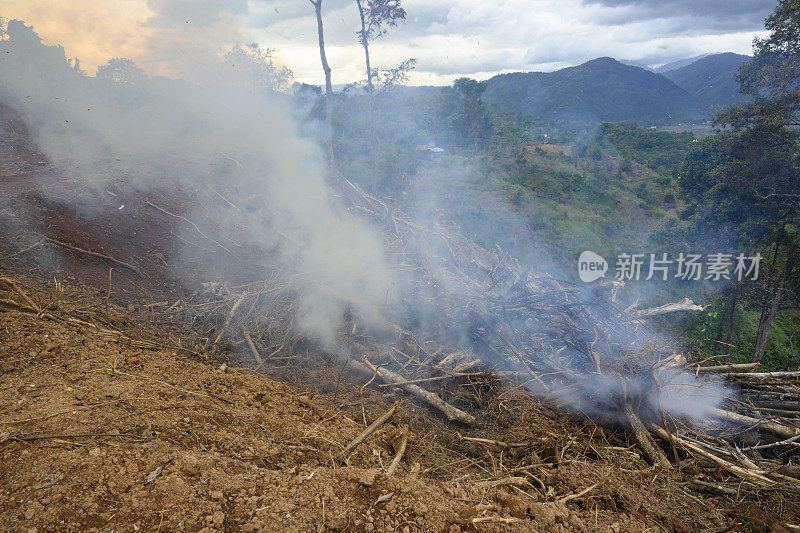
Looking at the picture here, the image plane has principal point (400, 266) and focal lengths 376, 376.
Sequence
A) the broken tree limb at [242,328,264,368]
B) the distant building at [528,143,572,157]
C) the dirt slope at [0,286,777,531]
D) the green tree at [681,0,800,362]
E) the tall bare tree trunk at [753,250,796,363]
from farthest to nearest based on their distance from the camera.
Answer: the distant building at [528,143,572,157] → the tall bare tree trunk at [753,250,796,363] → the green tree at [681,0,800,362] → the broken tree limb at [242,328,264,368] → the dirt slope at [0,286,777,531]

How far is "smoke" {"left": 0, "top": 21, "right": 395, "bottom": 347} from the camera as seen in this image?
589 centimetres

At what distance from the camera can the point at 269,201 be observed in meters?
8.70

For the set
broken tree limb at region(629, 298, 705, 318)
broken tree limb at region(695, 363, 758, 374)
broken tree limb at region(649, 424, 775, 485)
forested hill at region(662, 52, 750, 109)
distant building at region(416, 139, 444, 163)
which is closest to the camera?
broken tree limb at region(649, 424, 775, 485)

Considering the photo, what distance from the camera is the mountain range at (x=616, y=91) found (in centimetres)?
4991

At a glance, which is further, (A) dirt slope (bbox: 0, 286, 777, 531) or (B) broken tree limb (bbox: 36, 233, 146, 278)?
(B) broken tree limb (bbox: 36, 233, 146, 278)

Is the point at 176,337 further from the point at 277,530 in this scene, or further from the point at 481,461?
the point at 481,461

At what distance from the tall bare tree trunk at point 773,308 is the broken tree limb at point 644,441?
33.2 feet

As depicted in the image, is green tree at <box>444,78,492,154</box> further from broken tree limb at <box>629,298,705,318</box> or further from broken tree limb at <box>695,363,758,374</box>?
broken tree limb at <box>695,363,758,374</box>

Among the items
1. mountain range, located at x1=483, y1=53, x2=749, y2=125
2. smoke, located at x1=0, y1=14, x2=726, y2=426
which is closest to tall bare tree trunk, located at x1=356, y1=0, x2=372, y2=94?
smoke, located at x1=0, y1=14, x2=726, y2=426

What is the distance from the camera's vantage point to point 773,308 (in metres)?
10.2

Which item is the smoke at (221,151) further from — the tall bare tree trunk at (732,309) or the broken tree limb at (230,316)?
the tall bare tree trunk at (732,309)

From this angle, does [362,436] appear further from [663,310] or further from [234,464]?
[663,310]

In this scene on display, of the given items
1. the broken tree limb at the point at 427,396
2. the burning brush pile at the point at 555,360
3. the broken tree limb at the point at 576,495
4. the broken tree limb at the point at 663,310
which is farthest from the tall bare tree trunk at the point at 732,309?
the broken tree limb at the point at 576,495

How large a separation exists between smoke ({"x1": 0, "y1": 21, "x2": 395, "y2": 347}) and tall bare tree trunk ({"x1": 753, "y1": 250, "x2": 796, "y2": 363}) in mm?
11080
